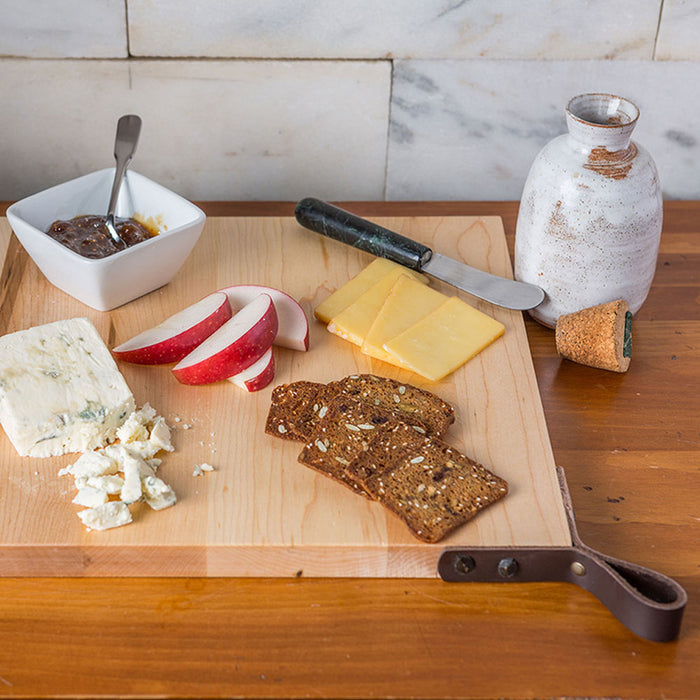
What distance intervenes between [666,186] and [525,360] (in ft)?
2.42

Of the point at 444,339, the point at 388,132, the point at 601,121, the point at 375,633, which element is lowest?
the point at 375,633

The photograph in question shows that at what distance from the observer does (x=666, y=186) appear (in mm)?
1761

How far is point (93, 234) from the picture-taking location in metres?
1.31

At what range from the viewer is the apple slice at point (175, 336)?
1205mm

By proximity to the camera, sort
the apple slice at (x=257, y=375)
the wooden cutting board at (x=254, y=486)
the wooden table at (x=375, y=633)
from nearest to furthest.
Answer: the wooden table at (x=375, y=633), the wooden cutting board at (x=254, y=486), the apple slice at (x=257, y=375)

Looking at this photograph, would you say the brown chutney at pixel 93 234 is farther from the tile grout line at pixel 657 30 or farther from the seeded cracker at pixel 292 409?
the tile grout line at pixel 657 30

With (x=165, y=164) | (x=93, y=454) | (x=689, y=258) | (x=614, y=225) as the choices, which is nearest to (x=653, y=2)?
(x=689, y=258)

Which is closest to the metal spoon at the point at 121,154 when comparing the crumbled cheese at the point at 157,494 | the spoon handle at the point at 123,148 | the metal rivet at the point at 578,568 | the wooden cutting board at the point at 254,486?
the spoon handle at the point at 123,148

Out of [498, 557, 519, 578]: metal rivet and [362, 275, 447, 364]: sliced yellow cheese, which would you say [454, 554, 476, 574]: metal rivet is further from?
[362, 275, 447, 364]: sliced yellow cheese

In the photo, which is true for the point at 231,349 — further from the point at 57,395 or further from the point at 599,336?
the point at 599,336

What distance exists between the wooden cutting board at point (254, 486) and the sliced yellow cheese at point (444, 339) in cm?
2

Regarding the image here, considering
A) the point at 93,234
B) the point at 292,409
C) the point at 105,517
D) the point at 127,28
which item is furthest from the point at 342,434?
the point at 127,28

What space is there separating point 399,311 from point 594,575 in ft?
1.63

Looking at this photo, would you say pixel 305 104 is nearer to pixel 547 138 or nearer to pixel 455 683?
pixel 547 138
